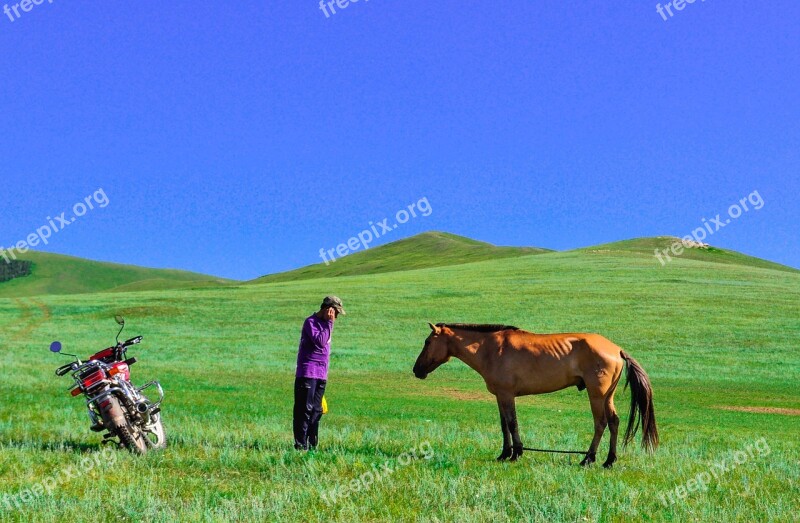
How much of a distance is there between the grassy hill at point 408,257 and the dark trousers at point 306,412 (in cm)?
13012

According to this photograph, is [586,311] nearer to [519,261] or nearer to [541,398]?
[541,398]

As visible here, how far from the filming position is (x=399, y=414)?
19984mm

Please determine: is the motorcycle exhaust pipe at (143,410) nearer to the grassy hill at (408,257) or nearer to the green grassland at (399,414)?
the green grassland at (399,414)

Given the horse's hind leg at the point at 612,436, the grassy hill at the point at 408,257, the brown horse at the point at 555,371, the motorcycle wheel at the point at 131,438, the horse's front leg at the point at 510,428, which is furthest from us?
the grassy hill at the point at 408,257

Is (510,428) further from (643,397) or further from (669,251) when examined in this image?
(669,251)

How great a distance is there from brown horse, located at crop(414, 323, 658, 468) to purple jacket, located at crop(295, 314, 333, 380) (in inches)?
74.6

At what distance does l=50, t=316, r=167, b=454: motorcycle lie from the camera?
428 inches

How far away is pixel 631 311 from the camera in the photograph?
2009 inches


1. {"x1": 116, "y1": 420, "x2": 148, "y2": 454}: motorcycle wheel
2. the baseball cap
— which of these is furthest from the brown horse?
{"x1": 116, "y1": 420, "x2": 148, "y2": 454}: motorcycle wheel

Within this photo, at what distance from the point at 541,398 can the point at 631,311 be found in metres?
27.3

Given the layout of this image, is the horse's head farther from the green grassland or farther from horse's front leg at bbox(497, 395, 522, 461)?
the green grassland

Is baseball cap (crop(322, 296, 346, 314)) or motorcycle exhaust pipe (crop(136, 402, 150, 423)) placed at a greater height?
baseball cap (crop(322, 296, 346, 314))

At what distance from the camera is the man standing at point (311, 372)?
11.7 metres

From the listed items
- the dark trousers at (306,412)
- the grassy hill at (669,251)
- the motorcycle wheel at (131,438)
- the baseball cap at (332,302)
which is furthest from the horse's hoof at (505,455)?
the grassy hill at (669,251)
